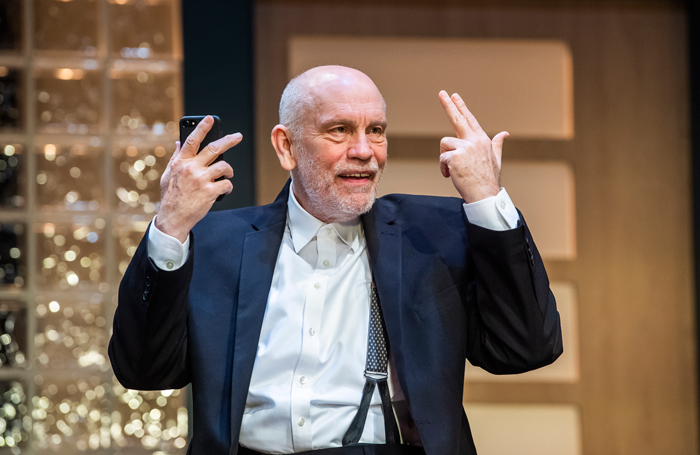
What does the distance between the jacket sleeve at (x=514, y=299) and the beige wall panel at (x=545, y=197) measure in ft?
4.40

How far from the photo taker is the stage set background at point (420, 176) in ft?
8.90

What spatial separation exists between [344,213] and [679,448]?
1999 mm

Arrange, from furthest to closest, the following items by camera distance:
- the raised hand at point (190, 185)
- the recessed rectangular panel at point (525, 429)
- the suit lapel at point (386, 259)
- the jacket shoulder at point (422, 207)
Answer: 1. the recessed rectangular panel at point (525, 429)
2. the jacket shoulder at point (422, 207)
3. the suit lapel at point (386, 259)
4. the raised hand at point (190, 185)

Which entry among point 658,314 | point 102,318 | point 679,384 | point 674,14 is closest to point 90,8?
point 102,318

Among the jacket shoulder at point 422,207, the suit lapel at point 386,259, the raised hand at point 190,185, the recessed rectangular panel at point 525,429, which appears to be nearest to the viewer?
the raised hand at point 190,185

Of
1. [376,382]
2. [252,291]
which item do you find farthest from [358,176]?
[376,382]

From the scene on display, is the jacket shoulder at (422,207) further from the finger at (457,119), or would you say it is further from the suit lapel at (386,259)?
the finger at (457,119)

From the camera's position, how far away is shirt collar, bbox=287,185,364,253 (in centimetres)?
164

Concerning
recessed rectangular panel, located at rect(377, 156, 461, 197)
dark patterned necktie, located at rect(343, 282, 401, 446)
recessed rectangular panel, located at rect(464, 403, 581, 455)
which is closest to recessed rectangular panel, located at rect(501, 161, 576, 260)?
recessed rectangular panel, located at rect(377, 156, 461, 197)

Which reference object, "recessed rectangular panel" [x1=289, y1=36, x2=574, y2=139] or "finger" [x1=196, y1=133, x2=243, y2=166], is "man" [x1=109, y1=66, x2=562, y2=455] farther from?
"recessed rectangular panel" [x1=289, y1=36, x2=574, y2=139]

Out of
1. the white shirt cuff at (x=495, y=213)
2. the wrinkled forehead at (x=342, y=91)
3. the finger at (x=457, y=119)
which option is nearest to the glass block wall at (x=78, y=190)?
the wrinkled forehead at (x=342, y=91)

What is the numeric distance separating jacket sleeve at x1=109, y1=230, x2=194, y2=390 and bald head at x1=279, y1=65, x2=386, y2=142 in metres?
0.41

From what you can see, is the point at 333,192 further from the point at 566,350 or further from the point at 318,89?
the point at 566,350

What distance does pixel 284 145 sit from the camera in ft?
5.48
